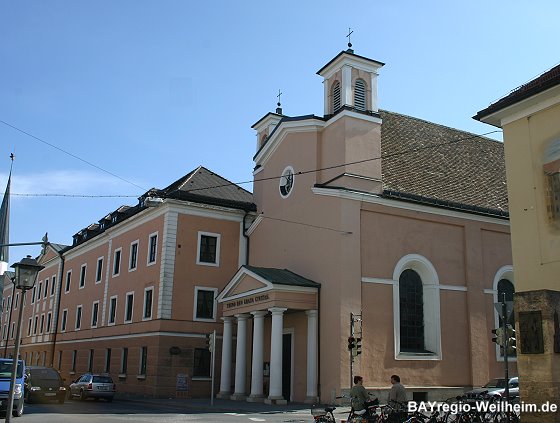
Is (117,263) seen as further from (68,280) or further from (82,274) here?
(68,280)

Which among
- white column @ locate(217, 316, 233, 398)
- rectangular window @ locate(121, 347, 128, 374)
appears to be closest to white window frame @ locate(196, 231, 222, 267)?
white column @ locate(217, 316, 233, 398)

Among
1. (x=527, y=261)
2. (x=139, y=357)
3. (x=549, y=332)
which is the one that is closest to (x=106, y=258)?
(x=139, y=357)

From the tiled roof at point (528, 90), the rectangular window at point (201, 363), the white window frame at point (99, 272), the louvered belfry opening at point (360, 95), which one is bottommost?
the rectangular window at point (201, 363)

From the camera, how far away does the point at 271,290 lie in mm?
26688

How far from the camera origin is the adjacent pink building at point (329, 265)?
27172 mm

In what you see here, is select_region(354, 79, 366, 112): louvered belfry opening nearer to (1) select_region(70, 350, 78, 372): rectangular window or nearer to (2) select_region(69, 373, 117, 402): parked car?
(2) select_region(69, 373, 117, 402): parked car

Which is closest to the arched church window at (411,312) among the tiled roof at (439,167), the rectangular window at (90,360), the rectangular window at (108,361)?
the tiled roof at (439,167)

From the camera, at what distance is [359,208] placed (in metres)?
28.0

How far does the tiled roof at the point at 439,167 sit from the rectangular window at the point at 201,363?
43.4 ft

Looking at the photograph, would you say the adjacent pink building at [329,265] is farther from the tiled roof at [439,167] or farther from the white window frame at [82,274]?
the white window frame at [82,274]

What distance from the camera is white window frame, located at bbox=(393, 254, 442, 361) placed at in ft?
91.6

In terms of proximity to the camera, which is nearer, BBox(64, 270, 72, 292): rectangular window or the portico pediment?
the portico pediment

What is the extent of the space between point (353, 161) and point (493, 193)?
32.7ft

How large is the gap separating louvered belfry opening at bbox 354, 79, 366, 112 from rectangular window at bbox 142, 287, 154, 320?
50.1ft
